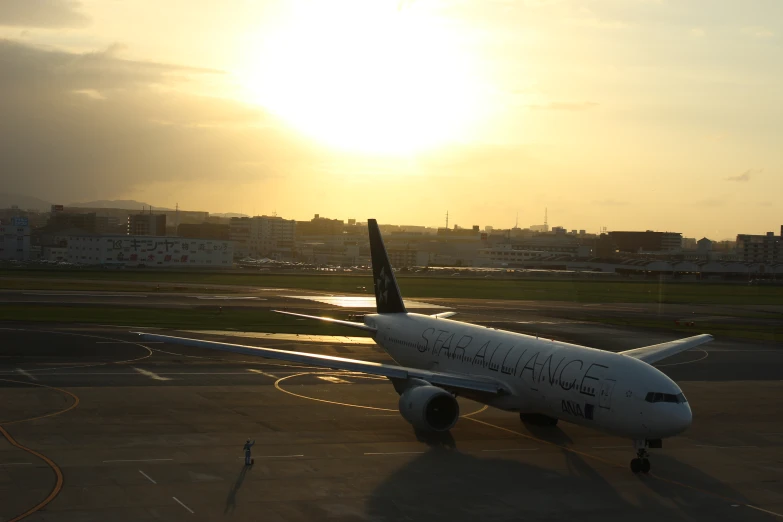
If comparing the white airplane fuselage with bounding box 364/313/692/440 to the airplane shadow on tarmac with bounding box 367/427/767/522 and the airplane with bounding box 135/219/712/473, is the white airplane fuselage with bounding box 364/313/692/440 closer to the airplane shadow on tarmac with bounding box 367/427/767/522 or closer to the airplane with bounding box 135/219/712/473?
the airplane with bounding box 135/219/712/473

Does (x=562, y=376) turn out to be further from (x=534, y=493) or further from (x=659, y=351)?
(x=659, y=351)

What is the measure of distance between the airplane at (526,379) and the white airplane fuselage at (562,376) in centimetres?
4

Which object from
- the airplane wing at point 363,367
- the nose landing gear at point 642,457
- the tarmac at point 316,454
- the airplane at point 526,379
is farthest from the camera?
the airplane wing at point 363,367

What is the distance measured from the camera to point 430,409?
1294 inches

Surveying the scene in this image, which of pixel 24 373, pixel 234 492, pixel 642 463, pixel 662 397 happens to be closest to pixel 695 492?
pixel 642 463

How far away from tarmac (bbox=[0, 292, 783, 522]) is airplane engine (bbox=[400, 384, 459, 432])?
1079mm

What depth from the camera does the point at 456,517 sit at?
2427 centimetres

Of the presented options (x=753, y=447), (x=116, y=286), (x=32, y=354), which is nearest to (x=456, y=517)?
(x=753, y=447)

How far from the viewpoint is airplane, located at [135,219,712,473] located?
95.5 feet

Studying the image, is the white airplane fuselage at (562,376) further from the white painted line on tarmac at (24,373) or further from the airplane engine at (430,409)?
the white painted line on tarmac at (24,373)

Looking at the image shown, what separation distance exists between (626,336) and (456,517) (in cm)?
5713

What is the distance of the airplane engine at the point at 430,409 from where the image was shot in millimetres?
32500

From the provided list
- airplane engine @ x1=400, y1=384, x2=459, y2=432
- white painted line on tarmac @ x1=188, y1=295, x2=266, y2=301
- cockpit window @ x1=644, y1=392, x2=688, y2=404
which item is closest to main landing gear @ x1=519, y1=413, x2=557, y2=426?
airplane engine @ x1=400, y1=384, x2=459, y2=432

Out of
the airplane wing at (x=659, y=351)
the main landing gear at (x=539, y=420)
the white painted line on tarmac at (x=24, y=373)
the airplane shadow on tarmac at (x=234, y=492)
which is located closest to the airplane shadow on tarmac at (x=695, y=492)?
the main landing gear at (x=539, y=420)
